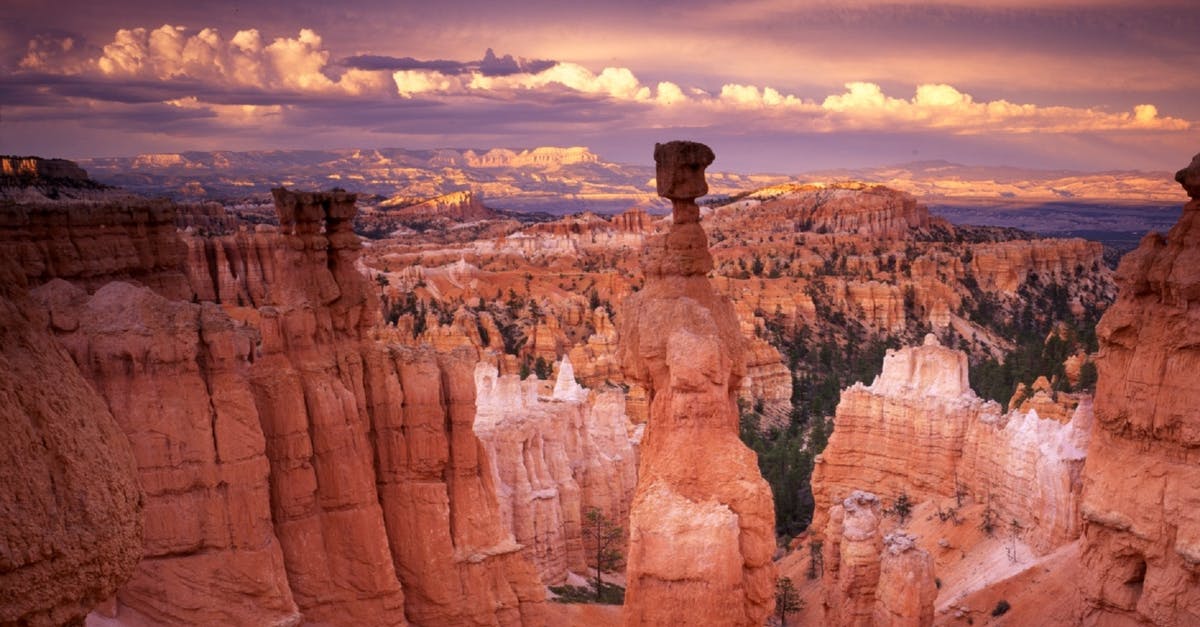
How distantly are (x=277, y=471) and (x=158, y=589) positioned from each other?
248 centimetres

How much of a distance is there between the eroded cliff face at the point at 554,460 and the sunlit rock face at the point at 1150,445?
12.9 meters

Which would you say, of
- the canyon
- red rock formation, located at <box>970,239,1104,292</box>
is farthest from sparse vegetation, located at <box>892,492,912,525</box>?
red rock formation, located at <box>970,239,1104,292</box>

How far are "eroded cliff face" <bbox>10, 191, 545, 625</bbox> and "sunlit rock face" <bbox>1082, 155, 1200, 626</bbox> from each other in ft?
33.9

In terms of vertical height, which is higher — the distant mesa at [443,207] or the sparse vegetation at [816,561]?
the distant mesa at [443,207]

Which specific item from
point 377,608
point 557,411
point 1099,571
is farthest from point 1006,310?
point 377,608

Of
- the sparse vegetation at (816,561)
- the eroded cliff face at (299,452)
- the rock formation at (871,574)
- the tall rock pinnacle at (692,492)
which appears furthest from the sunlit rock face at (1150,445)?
the sparse vegetation at (816,561)

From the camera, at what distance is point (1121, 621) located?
14.9 meters

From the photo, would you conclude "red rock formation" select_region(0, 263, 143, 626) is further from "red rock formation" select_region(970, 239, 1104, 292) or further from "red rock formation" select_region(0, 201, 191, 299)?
"red rock formation" select_region(970, 239, 1104, 292)

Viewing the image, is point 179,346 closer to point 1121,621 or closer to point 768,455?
point 1121,621

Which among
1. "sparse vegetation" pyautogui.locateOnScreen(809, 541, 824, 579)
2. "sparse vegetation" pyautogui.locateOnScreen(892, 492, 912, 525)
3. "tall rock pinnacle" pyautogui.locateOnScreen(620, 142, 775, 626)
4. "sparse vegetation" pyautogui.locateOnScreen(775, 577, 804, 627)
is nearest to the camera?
"tall rock pinnacle" pyautogui.locateOnScreen(620, 142, 775, 626)

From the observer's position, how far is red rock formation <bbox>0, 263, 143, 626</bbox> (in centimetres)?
366

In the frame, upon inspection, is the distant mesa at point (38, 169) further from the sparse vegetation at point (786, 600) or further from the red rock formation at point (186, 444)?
the sparse vegetation at point (786, 600)

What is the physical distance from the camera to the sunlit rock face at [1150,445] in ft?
45.9

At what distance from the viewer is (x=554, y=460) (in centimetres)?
2734
